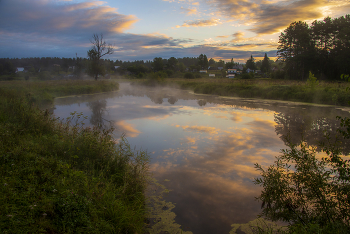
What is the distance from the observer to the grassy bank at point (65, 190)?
8.48 feet

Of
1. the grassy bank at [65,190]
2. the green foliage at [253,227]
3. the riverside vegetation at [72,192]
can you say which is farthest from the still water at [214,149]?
the grassy bank at [65,190]

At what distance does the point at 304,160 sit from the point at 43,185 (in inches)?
170

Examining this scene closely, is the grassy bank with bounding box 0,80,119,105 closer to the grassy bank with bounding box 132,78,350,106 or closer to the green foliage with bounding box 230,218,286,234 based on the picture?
the grassy bank with bounding box 132,78,350,106

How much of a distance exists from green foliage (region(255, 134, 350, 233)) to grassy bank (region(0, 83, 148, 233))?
2494mm

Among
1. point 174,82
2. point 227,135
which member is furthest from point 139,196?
point 174,82

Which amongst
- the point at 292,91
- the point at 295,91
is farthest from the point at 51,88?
the point at 295,91

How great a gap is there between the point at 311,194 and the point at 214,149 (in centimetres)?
397

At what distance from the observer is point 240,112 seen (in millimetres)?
13953

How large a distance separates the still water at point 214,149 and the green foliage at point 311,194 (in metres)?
0.37

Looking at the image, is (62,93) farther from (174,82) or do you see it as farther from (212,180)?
(212,180)

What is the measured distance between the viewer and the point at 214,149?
24.0 ft

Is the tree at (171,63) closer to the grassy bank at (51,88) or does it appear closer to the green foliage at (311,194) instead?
the grassy bank at (51,88)

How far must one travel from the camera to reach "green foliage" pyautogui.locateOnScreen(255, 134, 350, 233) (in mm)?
3018

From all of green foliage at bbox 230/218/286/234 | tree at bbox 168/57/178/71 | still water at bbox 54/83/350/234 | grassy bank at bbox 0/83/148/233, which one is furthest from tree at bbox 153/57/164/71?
green foliage at bbox 230/218/286/234
